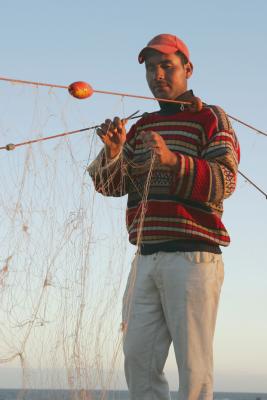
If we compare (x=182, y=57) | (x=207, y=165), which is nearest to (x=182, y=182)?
(x=207, y=165)

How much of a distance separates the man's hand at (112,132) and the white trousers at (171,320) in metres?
0.62

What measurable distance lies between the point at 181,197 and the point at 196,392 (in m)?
1.00

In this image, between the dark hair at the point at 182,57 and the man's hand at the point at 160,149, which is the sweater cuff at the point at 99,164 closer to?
the man's hand at the point at 160,149

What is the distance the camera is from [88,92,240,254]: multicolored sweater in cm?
382

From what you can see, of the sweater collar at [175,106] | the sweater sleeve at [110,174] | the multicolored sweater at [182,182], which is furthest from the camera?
the sweater collar at [175,106]

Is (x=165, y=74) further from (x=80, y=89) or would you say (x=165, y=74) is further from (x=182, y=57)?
(x=80, y=89)

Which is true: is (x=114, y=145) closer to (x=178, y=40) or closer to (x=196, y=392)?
(x=178, y=40)

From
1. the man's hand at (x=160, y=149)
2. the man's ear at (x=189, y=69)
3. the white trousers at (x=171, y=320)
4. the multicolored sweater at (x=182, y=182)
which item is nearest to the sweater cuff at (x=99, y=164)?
the multicolored sweater at (x=182, y=182)

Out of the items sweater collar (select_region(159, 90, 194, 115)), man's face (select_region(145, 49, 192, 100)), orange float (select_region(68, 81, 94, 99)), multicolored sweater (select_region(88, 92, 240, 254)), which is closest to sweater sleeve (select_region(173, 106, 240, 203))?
multicolored sweater (select_region(88, 92, 240, 254))

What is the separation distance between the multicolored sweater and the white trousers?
105mm

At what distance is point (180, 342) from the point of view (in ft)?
12.7

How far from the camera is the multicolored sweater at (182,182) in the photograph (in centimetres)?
382

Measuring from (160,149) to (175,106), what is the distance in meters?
0.60

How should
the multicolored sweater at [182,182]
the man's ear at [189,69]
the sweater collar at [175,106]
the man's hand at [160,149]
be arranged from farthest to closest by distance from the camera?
the man's ear at [189,69]
the sweater collar at [175,106]
the multicolored sweater at [182,182]
the man's hand at [160,149]
